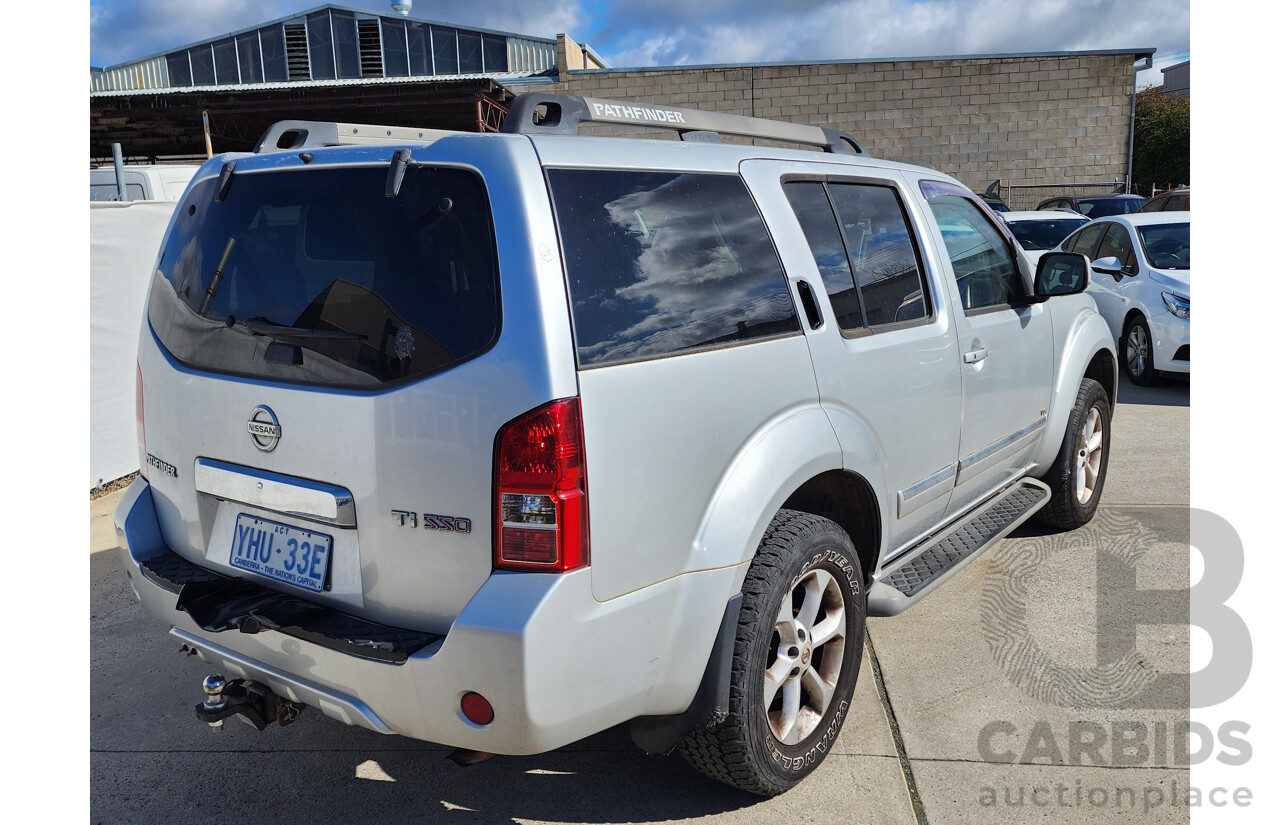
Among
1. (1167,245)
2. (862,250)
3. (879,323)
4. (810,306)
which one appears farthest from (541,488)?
(1167,245)

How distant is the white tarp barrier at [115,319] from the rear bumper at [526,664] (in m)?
4.63

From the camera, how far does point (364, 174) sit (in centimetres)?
235

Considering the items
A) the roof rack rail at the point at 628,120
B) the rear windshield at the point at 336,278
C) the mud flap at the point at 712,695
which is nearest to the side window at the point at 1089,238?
the roof rack rail at the point at 628,120

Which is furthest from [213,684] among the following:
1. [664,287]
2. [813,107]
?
[813,107]

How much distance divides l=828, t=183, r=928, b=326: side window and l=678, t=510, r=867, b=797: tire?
89 centimetres

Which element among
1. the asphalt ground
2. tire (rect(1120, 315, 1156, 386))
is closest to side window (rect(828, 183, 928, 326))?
the asphalt ground

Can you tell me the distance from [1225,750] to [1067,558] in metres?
1.60

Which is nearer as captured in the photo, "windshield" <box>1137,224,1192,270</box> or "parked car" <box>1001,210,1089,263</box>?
"windshield" <box>1137,224,1192,270</box>

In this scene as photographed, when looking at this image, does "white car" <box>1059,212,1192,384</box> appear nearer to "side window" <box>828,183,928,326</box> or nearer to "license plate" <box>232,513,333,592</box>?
"side window" <box>828,183,928,326</box>

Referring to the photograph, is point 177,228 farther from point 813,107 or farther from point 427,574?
point 813,107

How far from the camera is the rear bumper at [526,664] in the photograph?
205 centimetres

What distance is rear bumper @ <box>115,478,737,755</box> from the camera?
2053 mm

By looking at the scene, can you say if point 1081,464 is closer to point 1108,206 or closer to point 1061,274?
point 1061,274

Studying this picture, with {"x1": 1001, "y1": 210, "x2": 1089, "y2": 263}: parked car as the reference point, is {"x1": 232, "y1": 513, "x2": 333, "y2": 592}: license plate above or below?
below
